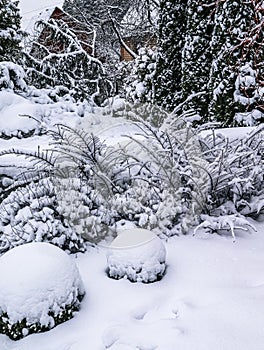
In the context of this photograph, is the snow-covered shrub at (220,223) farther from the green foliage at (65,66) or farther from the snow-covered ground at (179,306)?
the green foliage at (65,66)

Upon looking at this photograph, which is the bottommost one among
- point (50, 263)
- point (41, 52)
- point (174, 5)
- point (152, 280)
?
point (152, 280)

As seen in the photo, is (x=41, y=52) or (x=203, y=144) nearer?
(x=203, y=144)

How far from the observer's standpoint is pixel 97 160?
115 inches

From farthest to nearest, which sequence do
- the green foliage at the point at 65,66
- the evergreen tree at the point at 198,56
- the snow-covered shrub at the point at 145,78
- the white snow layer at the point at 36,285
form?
the green foliage at the point at 65,66 < the snow-covered shrub at the point at 145,78 < the evergreen tree at the point at 198,56 < the white snow layer at the point at 36,285

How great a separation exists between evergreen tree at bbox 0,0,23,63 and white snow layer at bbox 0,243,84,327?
4536 millimetres

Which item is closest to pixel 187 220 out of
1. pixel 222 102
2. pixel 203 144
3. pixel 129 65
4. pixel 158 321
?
pixel 203 144

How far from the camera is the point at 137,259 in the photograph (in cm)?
220

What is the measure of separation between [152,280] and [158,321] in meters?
0.41

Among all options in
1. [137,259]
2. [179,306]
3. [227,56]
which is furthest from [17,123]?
[179,306]

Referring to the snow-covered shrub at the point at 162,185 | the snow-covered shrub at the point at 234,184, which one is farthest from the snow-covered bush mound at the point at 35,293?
the snow-covered shrub at the point at 234,184

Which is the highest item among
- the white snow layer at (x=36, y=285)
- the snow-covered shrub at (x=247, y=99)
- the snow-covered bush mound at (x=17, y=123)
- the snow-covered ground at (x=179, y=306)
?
the snow-covered shrub at (x=247, y=99)

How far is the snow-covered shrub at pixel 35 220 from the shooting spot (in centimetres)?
256

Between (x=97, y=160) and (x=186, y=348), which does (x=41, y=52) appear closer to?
(x=97, y=160)

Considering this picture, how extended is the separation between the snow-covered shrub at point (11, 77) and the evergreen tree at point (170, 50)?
7.13ft
